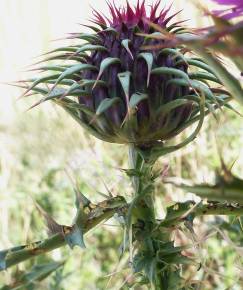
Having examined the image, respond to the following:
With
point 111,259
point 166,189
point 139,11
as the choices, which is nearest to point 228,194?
point 139,11

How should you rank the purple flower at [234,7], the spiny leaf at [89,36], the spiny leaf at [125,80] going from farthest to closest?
1. the spiny leaf at [89,36]
2. the spiny leaf at [125,80]
3. the purple flower at [234,7]

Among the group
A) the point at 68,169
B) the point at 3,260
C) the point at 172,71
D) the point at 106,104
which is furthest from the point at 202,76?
the point at 68,169

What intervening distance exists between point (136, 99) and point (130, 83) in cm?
7

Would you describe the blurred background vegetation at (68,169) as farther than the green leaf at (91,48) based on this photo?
Yes

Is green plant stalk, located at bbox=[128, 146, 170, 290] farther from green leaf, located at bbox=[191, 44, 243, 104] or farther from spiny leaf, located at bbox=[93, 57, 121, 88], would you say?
green leaf, located at bbox=[191, 44, 243, 104]

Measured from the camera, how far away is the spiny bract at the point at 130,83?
984 millimetres

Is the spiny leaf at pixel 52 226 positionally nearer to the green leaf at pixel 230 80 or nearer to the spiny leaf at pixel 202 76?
the spiny leaf at pixel 202 76

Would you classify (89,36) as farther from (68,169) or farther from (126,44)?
(68,169)

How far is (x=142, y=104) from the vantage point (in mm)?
1007

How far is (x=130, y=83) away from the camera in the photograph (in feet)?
3.31

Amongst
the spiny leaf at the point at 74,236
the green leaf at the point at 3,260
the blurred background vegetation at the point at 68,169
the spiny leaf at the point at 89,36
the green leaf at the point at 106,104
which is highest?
the spiny leaf at the point at 89,36

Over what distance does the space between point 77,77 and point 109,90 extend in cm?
8

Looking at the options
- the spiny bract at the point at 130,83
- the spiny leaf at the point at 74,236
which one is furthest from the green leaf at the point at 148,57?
the spiny leaf at the point at 74,236

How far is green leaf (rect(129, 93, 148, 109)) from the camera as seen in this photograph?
92cm
